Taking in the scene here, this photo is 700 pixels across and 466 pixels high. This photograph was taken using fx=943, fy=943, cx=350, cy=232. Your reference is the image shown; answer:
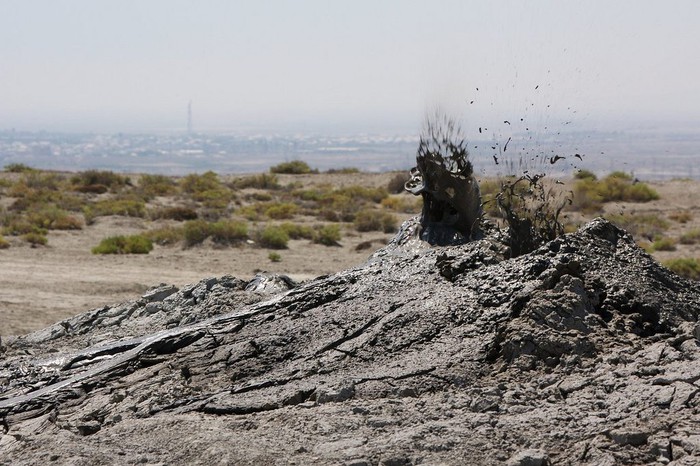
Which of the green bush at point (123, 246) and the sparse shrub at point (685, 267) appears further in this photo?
the green bush at point (123, 246)

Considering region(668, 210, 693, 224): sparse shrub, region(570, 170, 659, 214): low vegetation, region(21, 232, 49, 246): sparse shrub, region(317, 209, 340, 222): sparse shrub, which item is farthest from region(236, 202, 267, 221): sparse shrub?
region(668, 210, 693, 224): sparse shrub

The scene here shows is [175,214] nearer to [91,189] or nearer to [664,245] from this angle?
[91,189]

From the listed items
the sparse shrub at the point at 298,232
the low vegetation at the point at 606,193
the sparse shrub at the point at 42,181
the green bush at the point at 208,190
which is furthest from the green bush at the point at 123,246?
the sparse shrub at the point at 42,181

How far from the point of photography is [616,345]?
16.7ft

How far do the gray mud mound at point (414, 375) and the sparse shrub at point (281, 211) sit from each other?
1761 cm

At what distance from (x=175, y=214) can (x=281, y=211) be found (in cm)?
274

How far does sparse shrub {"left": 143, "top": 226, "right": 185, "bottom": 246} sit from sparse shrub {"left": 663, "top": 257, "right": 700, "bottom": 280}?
381 inches

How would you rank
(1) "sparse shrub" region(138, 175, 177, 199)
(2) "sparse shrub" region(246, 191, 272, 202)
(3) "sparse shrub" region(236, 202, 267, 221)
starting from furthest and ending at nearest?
(1) "sparse shrub" region(138, 175, 177, 199) → (2) "sparse shrub" region(246, 191, 272, 202) → (3) "sparse shrub" region(236, 202, 267, 221)

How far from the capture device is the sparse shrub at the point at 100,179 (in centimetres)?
3212

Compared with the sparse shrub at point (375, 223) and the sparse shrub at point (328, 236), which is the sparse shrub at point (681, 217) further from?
the sparse shrub at point (328, 236)

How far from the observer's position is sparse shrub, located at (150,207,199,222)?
23547 millimetres

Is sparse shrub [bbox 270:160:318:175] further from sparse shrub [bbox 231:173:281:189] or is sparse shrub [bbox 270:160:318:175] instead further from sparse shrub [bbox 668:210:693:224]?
sparse shrub [bbox 668:210:693:224]

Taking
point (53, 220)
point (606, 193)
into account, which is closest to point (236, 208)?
point (53, 220)

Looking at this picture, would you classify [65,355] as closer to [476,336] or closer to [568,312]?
[476,336]
